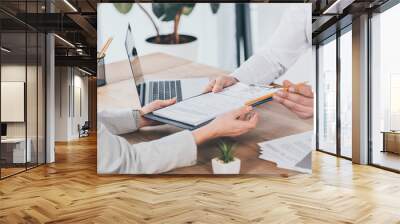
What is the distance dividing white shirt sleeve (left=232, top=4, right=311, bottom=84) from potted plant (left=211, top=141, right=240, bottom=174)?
3.78 ft

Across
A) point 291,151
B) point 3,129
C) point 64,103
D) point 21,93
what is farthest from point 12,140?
point 64,103

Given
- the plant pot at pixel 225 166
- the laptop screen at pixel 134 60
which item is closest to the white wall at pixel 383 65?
the plant pot at pixel 225 166

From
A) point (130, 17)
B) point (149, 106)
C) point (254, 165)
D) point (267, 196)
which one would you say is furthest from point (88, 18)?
point (267, 196)

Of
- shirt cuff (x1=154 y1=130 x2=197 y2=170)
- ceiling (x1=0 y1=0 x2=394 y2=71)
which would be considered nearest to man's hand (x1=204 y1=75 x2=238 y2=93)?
shirt cuff (x1=154 y1=130 x2=197 y2=170)

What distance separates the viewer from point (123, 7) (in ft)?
20.2

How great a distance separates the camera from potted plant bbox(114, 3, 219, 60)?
616 cm

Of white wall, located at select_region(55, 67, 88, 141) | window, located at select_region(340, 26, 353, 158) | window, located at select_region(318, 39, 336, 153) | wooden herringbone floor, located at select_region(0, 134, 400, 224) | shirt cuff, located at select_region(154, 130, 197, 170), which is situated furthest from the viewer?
white wall, located at select_region(55, 67, 88, 141)

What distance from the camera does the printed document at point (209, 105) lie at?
604 cm

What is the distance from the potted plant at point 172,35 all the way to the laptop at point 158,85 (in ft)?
1.05

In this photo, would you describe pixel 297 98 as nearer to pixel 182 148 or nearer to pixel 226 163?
pixel 226 163

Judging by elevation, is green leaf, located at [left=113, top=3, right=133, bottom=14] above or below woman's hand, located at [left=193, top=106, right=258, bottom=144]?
above

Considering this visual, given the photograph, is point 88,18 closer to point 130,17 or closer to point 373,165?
point 130,17

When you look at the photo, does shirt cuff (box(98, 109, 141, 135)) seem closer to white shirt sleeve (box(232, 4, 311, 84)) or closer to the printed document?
the printed document

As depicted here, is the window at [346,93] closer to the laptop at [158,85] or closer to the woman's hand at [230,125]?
the woman's hand at [230,125]
